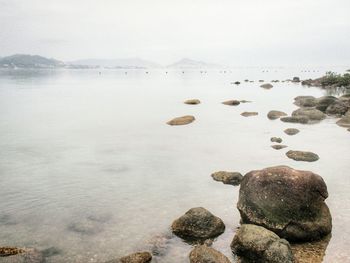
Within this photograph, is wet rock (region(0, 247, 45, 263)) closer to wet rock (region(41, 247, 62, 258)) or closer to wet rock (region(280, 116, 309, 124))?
wet rock (region(41, 247, 62, 258))

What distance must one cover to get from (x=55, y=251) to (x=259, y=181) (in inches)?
304

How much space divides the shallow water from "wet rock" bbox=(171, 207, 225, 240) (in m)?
0.35

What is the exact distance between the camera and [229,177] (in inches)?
758

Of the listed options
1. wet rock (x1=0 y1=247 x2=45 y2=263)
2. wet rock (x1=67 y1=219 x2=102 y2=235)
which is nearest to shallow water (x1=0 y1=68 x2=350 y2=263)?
wet rock (x1=67 y1=219 x2=102 y2=235)

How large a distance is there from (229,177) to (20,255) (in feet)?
36.0

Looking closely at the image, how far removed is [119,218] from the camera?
15.0m

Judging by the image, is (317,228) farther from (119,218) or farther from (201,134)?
(201,134)

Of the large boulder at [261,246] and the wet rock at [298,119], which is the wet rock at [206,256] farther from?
the wet rock at [298,119]

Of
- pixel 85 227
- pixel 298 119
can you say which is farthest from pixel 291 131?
pixel 85 227

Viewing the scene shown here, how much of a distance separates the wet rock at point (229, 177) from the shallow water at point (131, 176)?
1.62 ft

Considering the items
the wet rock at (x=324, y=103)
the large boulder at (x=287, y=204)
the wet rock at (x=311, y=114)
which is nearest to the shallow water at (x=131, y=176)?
the large boulder at (x=287, y=204)

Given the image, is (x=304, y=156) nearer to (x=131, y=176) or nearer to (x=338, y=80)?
(x=131, y=176)

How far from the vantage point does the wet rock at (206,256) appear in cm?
1100

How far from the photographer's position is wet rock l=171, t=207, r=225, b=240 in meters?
13.2
